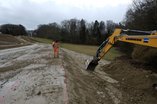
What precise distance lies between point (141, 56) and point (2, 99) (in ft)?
49.0

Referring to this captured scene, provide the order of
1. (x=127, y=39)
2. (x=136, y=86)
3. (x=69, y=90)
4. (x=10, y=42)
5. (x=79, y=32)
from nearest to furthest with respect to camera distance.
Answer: (x=69, y=90) → (x=136, y=86) → (x=127, y=39) → (x=10, y=42) → (x=79, y=32)

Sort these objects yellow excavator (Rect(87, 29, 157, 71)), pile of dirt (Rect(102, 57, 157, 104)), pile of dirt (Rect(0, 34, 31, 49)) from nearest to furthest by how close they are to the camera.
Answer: pile of dirt (Rect(102, 57, 157, 104)), yellow excavator (Rect(87, 29, 157, 71)), pile of dirt (Rect(0, 34, 31, 49))

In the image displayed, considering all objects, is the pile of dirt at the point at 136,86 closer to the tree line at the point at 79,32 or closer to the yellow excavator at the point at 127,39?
the yellow excavator at the point at 127,39

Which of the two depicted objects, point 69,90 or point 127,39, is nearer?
point 69,90

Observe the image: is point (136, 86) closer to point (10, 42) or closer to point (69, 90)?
point (69, 90)

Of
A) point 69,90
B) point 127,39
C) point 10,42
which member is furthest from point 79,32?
point 69,90

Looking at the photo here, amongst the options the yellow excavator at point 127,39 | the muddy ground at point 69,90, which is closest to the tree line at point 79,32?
the yellow excavator at point 127,39

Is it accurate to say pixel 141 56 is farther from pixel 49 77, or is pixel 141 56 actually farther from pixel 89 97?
pixel 89 97

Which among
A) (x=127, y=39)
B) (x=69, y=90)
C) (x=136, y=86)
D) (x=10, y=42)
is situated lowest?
(x=10, y=42)

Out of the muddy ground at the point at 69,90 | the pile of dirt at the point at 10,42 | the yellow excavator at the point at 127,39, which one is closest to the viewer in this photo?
the muddy ground at the point at 69,90

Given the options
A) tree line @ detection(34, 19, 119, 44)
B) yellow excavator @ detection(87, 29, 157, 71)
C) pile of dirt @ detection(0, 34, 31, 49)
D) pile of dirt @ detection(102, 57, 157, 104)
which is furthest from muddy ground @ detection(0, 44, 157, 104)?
tree line @ detection(34, 19, 119, 44)

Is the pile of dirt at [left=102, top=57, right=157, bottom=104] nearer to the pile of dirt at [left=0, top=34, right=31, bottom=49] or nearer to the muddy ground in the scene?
the muddy ground

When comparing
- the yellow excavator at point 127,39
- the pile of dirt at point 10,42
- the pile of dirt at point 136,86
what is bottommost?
the pile of dirt at point 10,42

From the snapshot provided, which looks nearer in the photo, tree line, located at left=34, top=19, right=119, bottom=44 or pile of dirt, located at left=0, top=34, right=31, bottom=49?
pile of dirt, located at left=0, top=34, right=31, bottom=49
